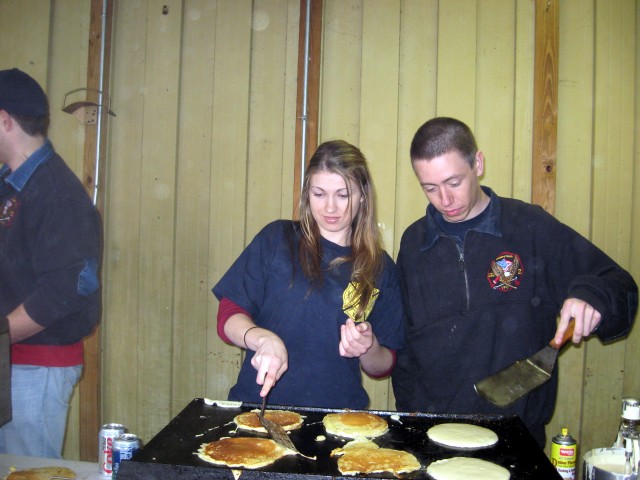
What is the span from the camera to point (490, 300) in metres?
2.04

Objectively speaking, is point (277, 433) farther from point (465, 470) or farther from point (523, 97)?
point (523, 97)

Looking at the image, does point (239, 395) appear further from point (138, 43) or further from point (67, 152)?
point (138, 43)

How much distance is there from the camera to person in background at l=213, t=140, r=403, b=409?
1912 mm

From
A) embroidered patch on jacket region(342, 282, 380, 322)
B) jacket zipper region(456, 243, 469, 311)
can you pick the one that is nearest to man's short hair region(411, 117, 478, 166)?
jacket zipper region(456, 243, 469, 311)

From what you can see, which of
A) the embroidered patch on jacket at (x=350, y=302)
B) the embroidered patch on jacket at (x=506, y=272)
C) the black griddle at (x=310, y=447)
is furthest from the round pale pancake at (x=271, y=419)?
the embroidered patch on jacket at (x=506, y=272)

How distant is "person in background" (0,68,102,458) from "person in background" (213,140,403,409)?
927mm

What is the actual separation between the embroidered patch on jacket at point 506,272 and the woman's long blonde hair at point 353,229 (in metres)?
0.44

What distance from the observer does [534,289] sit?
206 centimetres

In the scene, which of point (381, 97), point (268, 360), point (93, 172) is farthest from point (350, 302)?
point (93, 172)

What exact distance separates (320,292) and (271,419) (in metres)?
0.48

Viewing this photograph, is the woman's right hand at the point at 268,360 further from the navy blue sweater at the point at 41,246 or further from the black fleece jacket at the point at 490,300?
the navy blue sweater at the point at 41,246

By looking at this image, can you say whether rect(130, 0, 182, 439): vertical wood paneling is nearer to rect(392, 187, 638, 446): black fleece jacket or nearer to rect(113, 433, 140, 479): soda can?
rect(392, 187, 638, 446): black fleece jacket

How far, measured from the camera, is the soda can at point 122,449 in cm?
143

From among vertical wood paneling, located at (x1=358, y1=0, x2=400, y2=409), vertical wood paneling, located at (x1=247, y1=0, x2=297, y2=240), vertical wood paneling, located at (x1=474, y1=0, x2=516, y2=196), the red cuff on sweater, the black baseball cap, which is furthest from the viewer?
vertical wood paneling, located at (x1=247, y1=0, x2=297, y2=240)
